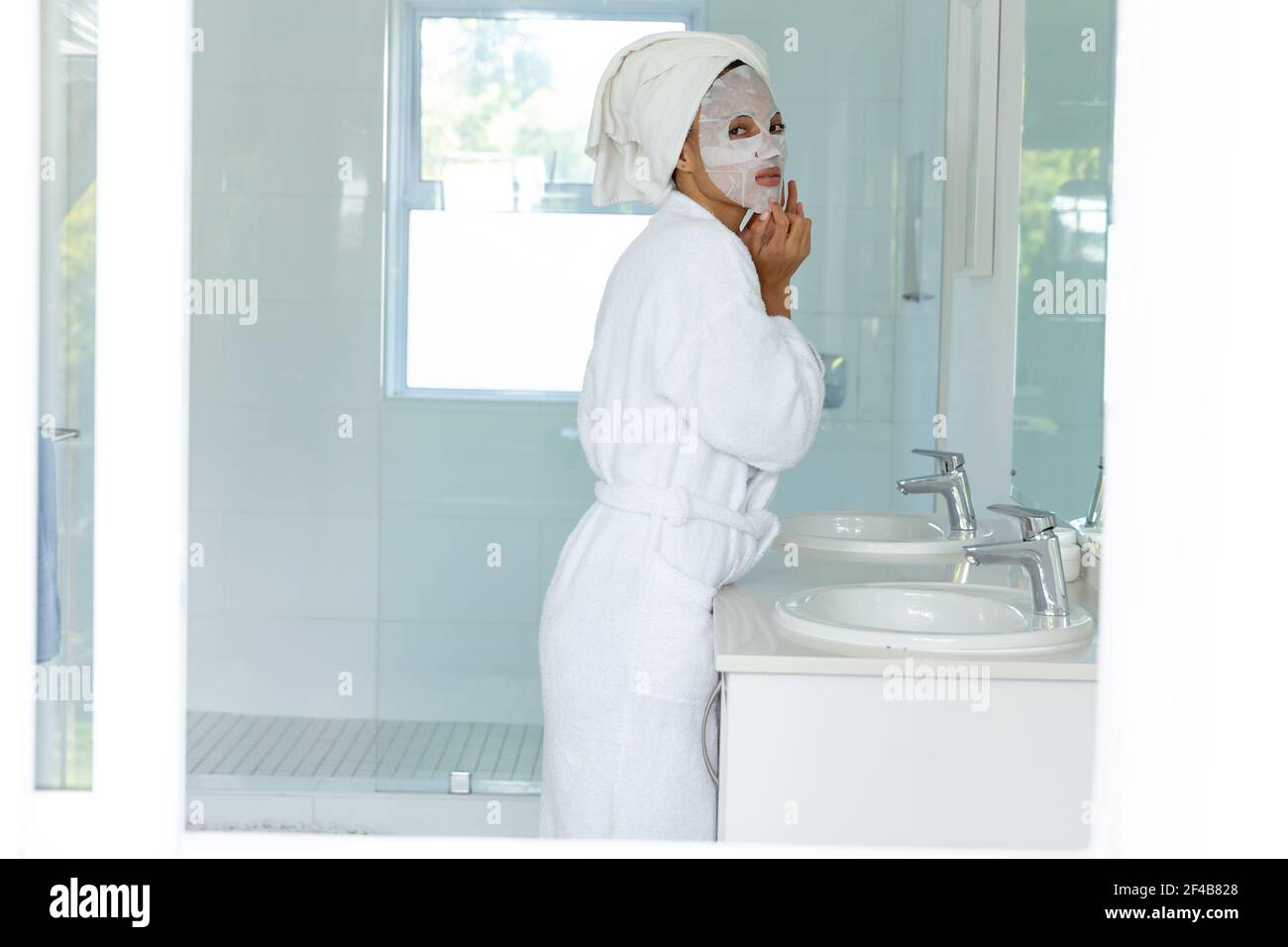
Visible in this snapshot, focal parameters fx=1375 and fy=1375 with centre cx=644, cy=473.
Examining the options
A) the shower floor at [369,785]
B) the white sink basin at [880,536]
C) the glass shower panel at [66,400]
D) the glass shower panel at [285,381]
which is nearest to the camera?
the glass shower panel at [66,400]

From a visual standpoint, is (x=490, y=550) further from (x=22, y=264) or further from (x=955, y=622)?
(x=22, y=264)

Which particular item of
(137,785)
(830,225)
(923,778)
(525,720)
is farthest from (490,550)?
(137,785)

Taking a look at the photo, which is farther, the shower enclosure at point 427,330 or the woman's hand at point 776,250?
the shower enclosure at point 427,330

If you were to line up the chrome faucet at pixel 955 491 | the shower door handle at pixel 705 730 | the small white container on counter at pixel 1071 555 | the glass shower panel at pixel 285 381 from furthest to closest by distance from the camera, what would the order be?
the glass shower panel at pixel 285 381 → the chrome faucet at pixel 955 491 → the small white container on counter at pixel 1071 555 → the shower door handle at pixel 705 730

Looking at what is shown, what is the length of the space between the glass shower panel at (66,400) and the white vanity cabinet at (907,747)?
0.86 meters

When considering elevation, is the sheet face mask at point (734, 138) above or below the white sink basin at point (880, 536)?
above

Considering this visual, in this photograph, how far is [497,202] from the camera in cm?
330

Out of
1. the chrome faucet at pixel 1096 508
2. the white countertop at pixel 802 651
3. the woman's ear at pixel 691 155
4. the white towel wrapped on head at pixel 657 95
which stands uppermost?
the white towel wrapped on head at pixel 657 95

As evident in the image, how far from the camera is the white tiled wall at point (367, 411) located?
324cm

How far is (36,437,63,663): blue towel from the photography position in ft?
2.14

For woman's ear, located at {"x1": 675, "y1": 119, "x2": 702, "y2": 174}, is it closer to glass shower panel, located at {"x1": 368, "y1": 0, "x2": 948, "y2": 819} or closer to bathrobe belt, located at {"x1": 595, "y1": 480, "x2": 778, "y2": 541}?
bathrobe belt, located at {"x1": 595, "y1": 480, "x2": 778, "y2": 541}

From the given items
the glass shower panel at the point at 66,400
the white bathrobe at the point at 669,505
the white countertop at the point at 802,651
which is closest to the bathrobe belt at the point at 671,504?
the white bathrobe at the point at 669,505

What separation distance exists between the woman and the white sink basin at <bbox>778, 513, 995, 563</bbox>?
423 millimetres

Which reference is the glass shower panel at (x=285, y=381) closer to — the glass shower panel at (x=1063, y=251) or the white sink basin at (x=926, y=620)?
the glass shower panel at (x=1063, y=251)
